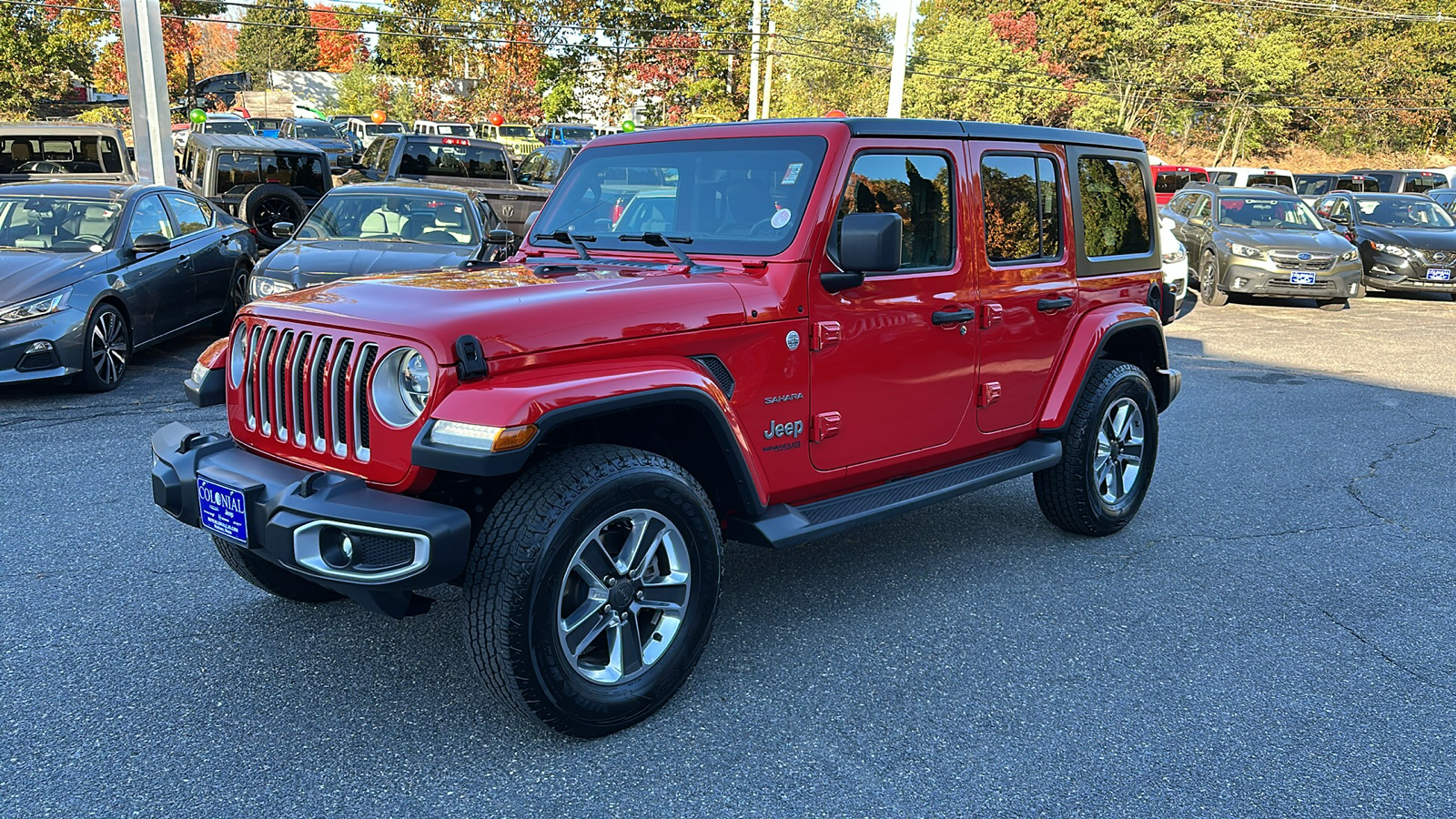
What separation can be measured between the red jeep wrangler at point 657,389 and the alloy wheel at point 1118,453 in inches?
7.6

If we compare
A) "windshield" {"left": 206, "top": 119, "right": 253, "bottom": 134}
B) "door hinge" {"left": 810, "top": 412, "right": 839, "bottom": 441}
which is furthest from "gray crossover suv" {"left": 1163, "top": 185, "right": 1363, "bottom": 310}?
"windshield" {"left": 206, "top": 119, "right": 253, "bottom": 134}

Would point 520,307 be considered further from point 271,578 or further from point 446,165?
point 446,165

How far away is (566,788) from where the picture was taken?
9.98 ft

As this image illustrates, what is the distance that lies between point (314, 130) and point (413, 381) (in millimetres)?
37631

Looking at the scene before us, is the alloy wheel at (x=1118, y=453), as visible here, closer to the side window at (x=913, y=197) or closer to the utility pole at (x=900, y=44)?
the side window at (x=913, y=197)

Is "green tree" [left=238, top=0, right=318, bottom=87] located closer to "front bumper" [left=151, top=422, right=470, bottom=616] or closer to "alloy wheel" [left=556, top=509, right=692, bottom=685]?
"front bumper" [left=151, top=422, right=470, bottom=616]

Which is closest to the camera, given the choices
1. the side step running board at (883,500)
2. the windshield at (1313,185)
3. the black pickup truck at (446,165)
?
the side step running board at (883,500)

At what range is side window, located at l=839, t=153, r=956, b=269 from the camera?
159 inches

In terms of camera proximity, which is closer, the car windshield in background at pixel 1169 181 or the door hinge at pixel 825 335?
the door hinge at pixel 825 335

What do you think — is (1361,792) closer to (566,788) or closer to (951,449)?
(951,449)

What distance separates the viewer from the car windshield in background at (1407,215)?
1791cm

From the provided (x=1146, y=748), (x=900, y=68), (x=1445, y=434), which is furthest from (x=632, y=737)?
(x=900, y=68)

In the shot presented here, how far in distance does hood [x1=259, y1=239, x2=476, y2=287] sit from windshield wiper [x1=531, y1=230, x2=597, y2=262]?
13.3 ft

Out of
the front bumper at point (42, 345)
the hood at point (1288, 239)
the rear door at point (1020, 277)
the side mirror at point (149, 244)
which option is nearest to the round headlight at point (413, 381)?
the rear door at point (1020, 277)
